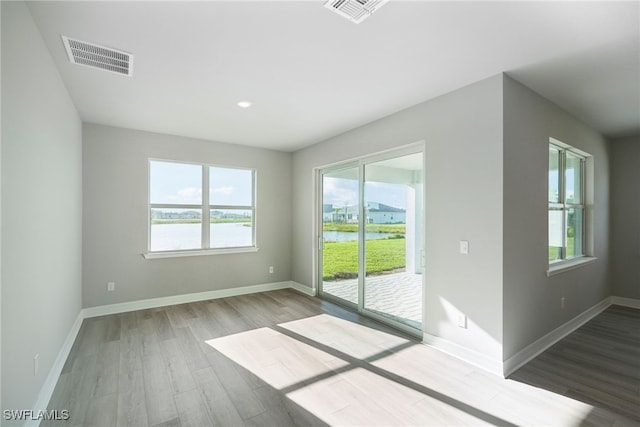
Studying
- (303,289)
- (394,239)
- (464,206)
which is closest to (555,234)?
(464,206)

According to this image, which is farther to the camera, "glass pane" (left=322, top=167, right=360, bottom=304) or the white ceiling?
"glass pane" (left=322, top=167, right=360, bottom=304)

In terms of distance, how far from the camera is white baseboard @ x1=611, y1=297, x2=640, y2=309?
15.0 feet

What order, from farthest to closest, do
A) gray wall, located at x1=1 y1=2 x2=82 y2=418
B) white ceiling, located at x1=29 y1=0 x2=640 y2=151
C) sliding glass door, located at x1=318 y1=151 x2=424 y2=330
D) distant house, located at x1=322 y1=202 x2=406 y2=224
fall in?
distant house, located at x1=322 y1=202 x2=406 y2=224, sliding glass door, located at x1=318 y1=151 x2=424 y2=330, white ceiling, located at x1=29 y1=0 x2=640 y2=151, gray wall, located at x1=1 y1=2 x2=82 y2=418

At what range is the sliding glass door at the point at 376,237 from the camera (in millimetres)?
3586

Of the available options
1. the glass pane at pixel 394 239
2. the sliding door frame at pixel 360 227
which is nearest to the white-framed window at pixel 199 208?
the sliding door frame at pixel 360 227

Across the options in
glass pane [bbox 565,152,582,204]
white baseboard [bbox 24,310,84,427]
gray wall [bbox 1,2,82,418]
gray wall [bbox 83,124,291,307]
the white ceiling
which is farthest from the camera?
gray wall [bbox 83,124,291,307]

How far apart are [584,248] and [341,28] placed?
15.4 ft

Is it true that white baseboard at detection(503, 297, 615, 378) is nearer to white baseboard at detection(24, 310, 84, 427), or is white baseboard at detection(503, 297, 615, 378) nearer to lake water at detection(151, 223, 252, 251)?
white baseboard at detection(24, 310, 84, 427)

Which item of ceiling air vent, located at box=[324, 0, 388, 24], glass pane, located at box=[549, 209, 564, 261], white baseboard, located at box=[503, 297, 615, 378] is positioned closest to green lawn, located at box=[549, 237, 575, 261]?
glass pane, located at box=[549, 209, 564, 261]

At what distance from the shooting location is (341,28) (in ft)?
6.57

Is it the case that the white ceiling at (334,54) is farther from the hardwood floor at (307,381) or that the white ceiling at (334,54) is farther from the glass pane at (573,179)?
the hardwood floor at (307,381)

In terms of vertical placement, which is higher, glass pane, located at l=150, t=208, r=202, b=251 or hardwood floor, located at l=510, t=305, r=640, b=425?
glass pane, located at l=150, t=208, r=202, b=251

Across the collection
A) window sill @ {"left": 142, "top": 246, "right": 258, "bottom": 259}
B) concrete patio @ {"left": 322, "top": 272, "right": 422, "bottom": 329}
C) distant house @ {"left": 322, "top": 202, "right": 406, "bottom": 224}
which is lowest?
concrete patio @ {"left": 322, "top": 272, "right": 422, "bottom": 329}

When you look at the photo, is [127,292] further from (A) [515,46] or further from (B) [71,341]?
(A) [515,46]
